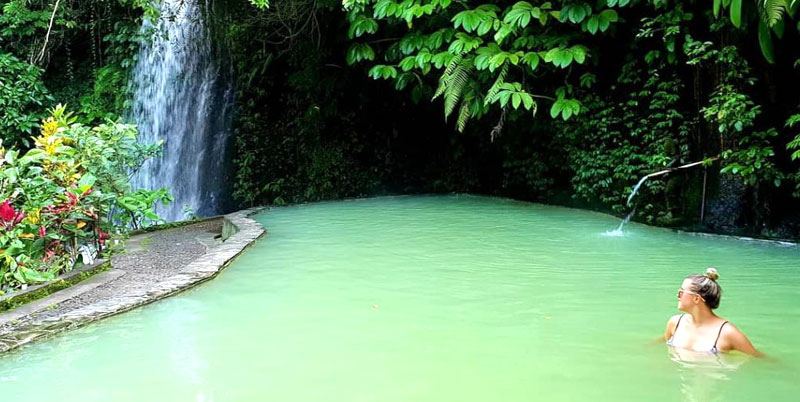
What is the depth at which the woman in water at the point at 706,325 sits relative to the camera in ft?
11.3

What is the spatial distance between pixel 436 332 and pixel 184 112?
9.42 metres

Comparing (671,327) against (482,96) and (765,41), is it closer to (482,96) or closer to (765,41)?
(765,41)

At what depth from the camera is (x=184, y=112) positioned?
1230cm

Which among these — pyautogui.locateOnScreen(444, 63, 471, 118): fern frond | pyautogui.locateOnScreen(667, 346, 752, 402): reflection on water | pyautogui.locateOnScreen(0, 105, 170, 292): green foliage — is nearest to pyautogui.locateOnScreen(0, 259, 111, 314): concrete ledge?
pyautogui.locateOnScreen(0, 105, 170, 292): green foliage

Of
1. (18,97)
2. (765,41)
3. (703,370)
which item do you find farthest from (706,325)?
(18,97)

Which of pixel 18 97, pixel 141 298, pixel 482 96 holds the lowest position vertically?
pixel 141 298

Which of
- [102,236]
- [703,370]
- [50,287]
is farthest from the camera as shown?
[102,236]

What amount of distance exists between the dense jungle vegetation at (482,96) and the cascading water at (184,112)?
1.04 ft

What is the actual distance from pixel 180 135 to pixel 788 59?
9.19 m

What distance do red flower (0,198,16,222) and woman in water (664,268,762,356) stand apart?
4139 mm

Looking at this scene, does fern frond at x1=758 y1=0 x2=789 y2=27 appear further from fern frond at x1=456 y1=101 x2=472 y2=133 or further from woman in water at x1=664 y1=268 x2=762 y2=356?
fern frond at x1=456 y1=101 x2=472 y2=133

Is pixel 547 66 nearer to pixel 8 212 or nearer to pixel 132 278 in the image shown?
pixel 132 278

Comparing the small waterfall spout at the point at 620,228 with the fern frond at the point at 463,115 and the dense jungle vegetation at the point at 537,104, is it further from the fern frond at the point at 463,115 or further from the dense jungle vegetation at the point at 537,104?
the fern frond at the point at 463,115

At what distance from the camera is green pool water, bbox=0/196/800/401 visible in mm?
3219
